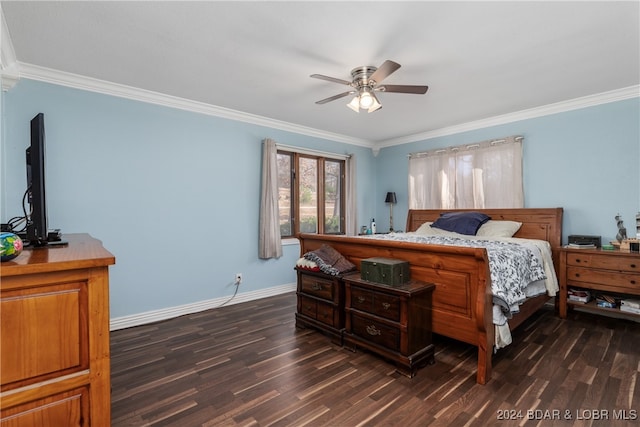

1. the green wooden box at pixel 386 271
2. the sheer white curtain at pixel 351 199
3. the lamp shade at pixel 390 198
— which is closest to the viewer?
the green wooden box at pixel 386 271

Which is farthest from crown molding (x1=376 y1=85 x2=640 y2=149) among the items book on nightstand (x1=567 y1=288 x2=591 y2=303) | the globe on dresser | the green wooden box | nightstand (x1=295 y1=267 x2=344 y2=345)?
the globe on dresser

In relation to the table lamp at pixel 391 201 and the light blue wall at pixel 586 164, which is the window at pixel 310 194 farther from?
the light blue wall at pixel 586 164

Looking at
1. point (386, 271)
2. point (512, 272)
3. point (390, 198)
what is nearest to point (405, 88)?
point (386, 271)

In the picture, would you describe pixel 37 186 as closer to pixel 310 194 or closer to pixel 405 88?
pixel 405 88

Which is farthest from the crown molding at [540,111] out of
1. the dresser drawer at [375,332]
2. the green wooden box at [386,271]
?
the dresser drawer at [375,332]

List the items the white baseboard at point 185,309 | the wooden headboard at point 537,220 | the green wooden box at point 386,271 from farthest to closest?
1. the wooden headboard at point 537,220
2. the white baseboard at point 185,309
3. the green wooden box at point 386,271

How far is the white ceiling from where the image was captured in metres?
1.97

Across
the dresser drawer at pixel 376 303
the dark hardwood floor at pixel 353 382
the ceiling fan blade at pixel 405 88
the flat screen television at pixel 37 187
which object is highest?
the ceiling fan blade at pixel 405 88

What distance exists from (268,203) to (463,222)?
2.54 metres

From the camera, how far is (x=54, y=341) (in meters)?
1.07

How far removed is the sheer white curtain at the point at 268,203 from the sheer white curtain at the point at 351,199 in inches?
56.3

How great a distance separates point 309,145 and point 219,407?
3.71 meters

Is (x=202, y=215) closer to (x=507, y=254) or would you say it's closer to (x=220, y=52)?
(x=220, y=52)

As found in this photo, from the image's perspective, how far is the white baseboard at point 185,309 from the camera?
3.19 m
